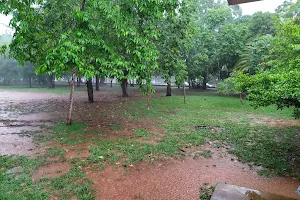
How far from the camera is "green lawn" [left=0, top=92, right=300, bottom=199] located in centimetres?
399

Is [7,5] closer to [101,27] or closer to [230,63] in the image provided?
[101,27]

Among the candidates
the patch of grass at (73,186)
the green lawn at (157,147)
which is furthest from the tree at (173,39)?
the patch of grass at (73,186)

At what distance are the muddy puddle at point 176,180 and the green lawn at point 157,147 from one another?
276 mm

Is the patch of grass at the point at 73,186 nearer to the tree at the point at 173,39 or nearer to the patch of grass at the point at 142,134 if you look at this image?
the patch of grass at the point at 142,134

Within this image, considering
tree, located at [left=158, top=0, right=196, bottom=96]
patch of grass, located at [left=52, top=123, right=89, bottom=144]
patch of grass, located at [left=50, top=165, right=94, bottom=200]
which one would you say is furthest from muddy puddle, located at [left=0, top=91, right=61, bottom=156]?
tree, located at [left=158, top=0, right=196, bottom=96]

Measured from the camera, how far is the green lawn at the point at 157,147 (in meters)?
3.99

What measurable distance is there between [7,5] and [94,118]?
17.7ft

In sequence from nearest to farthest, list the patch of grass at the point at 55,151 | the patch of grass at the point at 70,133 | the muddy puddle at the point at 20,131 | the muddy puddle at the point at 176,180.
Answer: the muddy puddle at the point at 176,180
the patch of grass at the point at 55,151
the muddy puddle at the point at 20,131
the patch of grass at the point at 70,133

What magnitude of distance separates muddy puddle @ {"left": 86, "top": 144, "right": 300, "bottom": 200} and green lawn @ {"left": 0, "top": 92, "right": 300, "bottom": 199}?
28cm

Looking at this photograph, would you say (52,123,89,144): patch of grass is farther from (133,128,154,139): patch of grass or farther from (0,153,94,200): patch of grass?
(0,153,94,200): patch of grass

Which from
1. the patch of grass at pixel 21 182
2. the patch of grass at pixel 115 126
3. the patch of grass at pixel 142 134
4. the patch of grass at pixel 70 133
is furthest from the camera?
the patch of grass at pixel 115 126

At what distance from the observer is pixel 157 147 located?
6121 millimetres

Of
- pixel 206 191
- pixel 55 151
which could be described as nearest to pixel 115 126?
pixel 55 151

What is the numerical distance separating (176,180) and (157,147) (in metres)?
1.78
